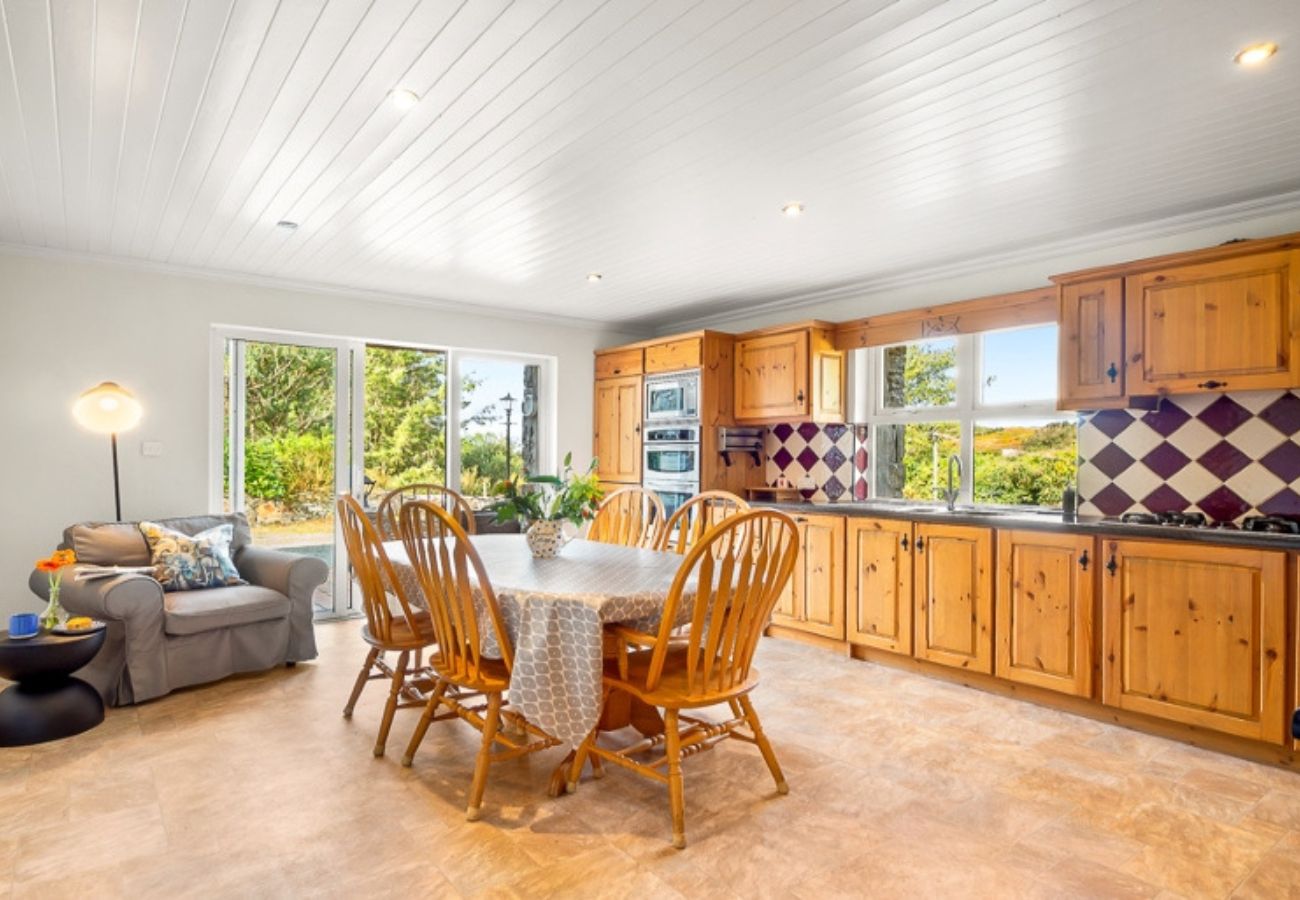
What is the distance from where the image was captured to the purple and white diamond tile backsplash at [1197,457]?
3.13 metres

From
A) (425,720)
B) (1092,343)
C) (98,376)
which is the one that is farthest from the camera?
(98,376)

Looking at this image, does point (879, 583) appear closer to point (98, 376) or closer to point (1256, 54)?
point (1256, 54)

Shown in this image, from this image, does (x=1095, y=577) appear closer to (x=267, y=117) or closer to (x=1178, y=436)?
(x=1178, y=436)

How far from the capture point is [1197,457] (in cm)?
336

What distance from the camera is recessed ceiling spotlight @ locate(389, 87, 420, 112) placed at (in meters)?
2.24

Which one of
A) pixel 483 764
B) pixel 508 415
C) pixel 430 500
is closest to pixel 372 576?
pixel 483 764

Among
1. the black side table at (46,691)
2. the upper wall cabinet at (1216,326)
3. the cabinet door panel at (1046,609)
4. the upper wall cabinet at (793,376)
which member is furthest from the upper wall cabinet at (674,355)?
the black side table at (46,691)

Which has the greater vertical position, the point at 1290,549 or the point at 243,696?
the point at 1290,549

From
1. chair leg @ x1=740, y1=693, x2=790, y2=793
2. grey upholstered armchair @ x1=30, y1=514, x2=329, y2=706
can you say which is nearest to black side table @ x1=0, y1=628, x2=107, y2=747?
grey upholstered armchair @ x1=30, y1=514, x2=329, y2=706

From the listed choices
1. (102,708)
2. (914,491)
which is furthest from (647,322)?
(102,708)

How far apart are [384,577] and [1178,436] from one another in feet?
A: 12.0

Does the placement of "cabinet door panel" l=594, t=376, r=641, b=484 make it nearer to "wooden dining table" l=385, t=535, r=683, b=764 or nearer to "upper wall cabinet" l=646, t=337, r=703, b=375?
"upper wall cabinet" l=646, t=337, r=703, b=375

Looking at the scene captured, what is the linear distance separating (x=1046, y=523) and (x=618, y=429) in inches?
134

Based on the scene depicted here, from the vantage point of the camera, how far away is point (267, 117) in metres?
2.42
